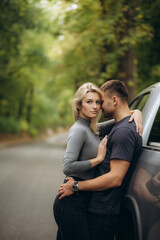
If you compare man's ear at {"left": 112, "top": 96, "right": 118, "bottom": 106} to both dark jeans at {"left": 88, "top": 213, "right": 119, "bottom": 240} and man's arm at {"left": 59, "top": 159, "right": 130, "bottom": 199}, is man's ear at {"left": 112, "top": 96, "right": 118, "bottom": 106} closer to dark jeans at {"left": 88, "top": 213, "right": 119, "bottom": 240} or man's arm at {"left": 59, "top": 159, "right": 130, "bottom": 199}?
man's arm at {"left": 59, "top": 159, "right": 130, "bottom": 199}

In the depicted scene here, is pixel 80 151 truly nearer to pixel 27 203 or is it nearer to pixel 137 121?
pixel 137 121

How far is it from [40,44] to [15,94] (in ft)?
16.1

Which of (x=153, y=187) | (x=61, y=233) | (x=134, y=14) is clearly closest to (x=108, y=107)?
(x=153, y=187)

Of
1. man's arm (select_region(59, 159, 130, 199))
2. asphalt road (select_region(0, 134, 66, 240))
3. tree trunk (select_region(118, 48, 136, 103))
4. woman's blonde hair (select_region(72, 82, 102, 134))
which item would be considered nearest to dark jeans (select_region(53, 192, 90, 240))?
man's arm (select_region(59, 159, 130, 199))

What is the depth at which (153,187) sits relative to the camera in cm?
216

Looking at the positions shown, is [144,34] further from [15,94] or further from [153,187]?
[15,94]

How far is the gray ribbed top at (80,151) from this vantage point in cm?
272

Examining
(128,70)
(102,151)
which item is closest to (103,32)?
(128,70)

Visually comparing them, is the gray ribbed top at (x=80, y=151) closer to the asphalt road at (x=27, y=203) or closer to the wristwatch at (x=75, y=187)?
the wristwatch at (x=75, y=187)

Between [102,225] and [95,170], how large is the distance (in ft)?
1.50

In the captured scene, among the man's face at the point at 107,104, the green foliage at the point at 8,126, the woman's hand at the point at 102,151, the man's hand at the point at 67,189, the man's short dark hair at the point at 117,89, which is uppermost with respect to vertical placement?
the man's short dark hair at the point at 117,89

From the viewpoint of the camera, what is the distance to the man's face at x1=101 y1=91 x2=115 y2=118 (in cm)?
286

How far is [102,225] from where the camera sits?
2717 mm

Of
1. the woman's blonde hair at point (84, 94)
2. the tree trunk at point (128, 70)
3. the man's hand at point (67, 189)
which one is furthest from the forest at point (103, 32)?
the man's hand at point (67, 189)
